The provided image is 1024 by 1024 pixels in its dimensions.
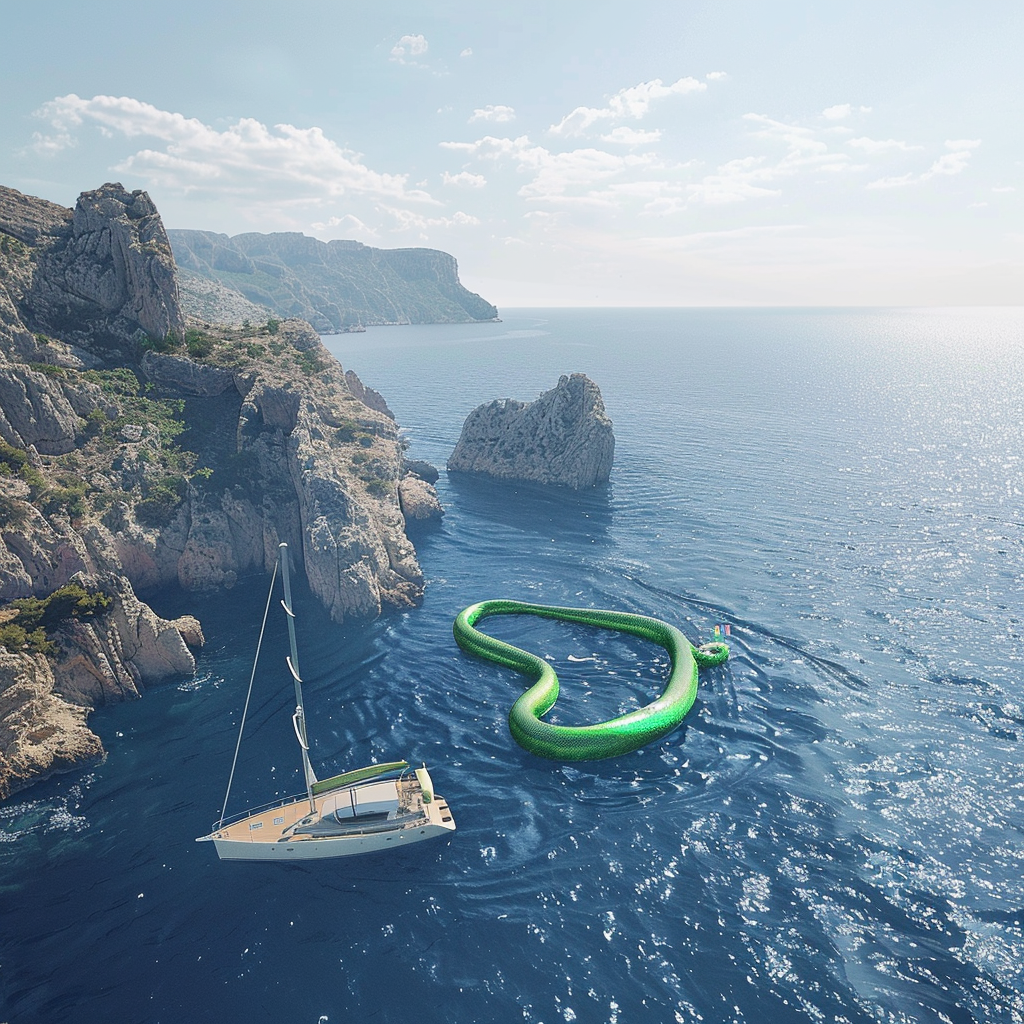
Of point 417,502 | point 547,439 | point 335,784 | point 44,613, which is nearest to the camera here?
point 335,784

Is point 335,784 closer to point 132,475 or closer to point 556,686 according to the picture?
point 556,686

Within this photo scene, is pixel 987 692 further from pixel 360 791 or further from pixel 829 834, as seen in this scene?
pixel 360 791

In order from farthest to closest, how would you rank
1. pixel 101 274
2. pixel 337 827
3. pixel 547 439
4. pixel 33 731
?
pixel 547 439 < pixel 101 274 < pixel 33 731 < pixel 337 827

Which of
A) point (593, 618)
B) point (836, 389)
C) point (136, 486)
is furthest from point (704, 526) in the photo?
point (836, 389)

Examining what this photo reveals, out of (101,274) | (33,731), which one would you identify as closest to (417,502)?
(101,274)

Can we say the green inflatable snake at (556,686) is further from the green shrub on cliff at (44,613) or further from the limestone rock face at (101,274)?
the limestone rock face at (101,274)

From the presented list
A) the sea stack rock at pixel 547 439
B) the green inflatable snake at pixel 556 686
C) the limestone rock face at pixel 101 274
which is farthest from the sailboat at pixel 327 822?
the sea stack rock at pixel 547 439

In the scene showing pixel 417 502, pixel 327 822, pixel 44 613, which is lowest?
pixel 327 822

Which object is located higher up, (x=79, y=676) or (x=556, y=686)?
(x=556, y=686)
